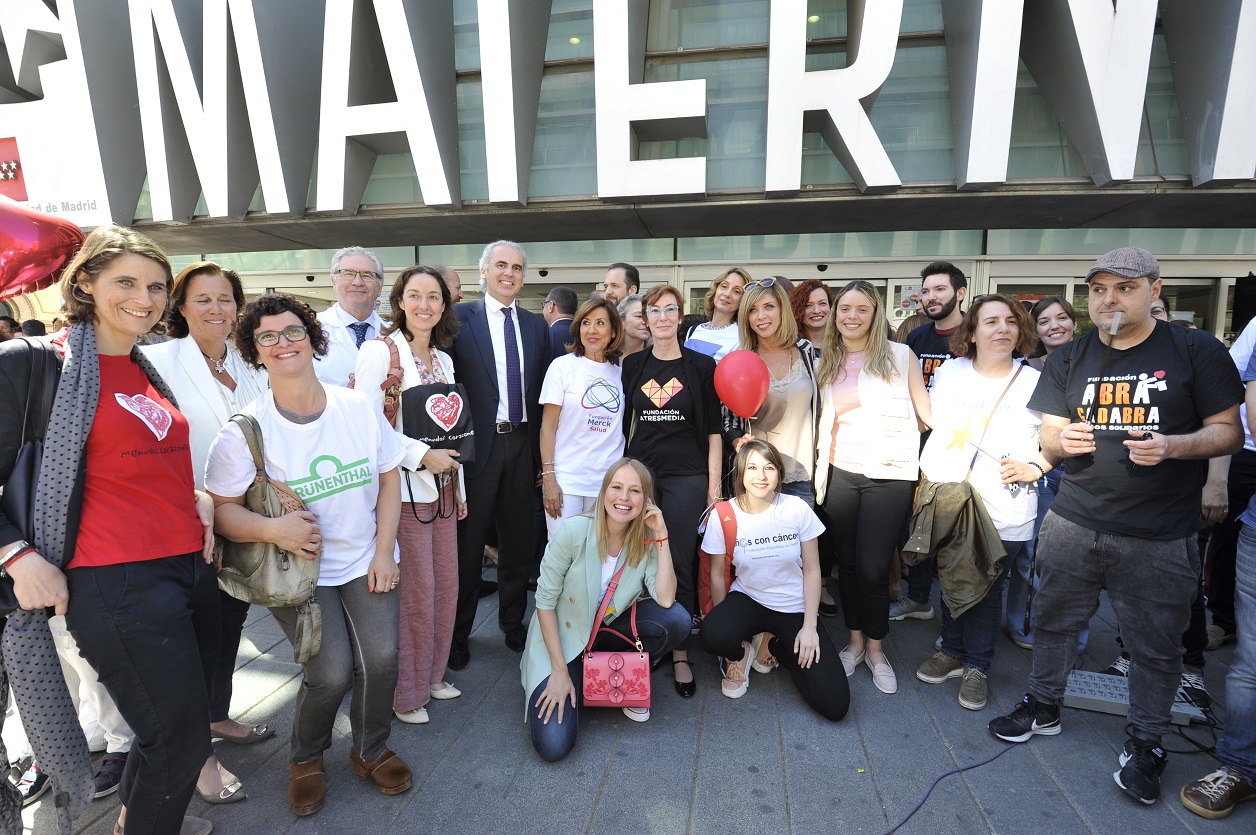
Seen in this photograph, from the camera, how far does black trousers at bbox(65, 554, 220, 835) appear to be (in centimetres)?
161

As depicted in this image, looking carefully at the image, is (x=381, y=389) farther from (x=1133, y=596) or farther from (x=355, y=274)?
(x=1133, y=596)

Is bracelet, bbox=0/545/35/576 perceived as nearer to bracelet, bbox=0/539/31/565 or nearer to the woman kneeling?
bracelet, bbox=0/539/31/565

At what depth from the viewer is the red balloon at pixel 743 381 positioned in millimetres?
3006

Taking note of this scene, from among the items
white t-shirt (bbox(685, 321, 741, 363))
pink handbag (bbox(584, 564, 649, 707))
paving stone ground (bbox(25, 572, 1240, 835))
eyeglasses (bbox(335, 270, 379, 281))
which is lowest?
paving stone ground (bbox(25, 572, 1240, 835))

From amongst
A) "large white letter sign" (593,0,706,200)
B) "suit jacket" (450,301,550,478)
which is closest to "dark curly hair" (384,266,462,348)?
"suit jacket" (450,301,550,478)

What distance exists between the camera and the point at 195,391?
Answer: 229 cm

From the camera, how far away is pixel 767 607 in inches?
122

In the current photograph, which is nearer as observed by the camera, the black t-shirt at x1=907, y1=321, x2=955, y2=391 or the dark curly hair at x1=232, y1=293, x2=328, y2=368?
the dark curly hair at x1=232, y1=293, x2=328, y2=368

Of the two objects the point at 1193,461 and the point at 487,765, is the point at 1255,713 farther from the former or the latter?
the point at 487,765

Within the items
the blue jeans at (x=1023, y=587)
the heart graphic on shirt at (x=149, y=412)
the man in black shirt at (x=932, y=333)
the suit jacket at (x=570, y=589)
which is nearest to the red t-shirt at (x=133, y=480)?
the heart graphic on shirt at (x=149, y=412)

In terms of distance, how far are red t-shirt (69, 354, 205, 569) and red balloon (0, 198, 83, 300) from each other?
50 cm

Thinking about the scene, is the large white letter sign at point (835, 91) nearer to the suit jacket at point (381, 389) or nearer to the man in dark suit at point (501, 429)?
the man in dark suit at point (501, 429)

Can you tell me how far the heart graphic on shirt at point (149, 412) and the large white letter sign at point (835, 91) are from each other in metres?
6.08

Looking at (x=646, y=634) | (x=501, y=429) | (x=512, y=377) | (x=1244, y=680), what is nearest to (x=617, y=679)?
(x=646, y=634)
